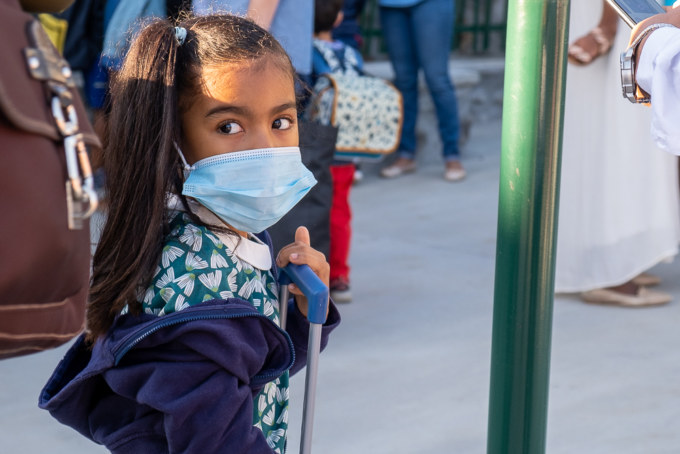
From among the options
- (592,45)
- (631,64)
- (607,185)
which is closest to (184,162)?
(631,64)

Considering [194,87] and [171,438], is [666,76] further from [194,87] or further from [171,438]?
[171,438]

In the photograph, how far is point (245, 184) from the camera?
65.7 inches

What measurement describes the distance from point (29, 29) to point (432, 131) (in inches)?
230

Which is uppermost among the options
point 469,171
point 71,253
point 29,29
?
point 29,29

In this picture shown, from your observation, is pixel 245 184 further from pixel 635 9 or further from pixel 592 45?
pixel 592 45

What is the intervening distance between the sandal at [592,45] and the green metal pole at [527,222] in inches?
79.4

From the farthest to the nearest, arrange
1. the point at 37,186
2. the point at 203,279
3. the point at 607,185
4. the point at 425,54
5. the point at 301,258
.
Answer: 1. the point at 425,54
2. the point at 607,185
3. the point at 301,258
4. the point at 203,279
5. the point at 37,186

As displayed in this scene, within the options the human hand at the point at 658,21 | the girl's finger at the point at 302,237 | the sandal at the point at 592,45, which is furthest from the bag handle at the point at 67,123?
the sandal at the point at 592,45

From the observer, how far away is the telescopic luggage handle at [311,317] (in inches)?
61.6

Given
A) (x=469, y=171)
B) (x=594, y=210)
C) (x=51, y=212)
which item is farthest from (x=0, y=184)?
(x=469, y=171)

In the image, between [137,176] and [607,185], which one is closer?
[137,176]

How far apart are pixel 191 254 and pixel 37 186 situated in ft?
1.95

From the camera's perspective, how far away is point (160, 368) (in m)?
1.50

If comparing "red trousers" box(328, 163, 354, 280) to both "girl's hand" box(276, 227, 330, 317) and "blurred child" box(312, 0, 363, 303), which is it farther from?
"girl's hand" box(276, 227, 330, 317)
